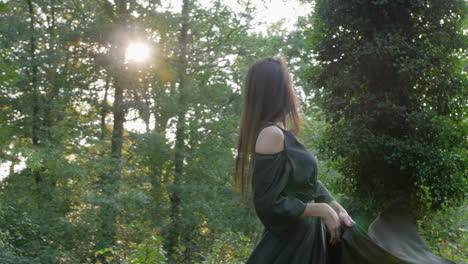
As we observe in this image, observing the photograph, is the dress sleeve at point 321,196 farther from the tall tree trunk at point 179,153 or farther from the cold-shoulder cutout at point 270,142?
the tall tree trunk at point 179,153

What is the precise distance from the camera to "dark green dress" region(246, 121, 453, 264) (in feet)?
7.11

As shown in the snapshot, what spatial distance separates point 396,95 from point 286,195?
18.9 feet

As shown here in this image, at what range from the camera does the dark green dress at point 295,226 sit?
217 cm

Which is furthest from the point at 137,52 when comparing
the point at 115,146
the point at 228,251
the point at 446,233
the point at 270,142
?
the point at 270,142

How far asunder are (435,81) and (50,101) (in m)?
11.8

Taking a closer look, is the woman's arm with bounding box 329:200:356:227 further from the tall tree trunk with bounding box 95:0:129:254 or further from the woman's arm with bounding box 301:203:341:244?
the tall tree trunk with bounding box 95:0:129:254

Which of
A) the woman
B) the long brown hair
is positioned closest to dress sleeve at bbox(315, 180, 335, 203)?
the woman

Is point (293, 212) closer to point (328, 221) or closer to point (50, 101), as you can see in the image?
point (328, 221)

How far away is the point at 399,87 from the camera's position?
7.46 metres

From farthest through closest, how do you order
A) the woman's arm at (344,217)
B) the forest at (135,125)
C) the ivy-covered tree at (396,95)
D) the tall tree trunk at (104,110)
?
the tall tree trunk at (104,110), the forest at (135,125), the ivy-covered tree at (396,95), the woman's arm at (344,217)

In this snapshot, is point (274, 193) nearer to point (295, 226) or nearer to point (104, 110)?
point (295, 226)

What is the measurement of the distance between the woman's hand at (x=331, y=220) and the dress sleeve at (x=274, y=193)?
0.11m

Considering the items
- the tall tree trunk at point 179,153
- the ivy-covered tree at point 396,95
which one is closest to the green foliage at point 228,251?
the ivy-covered tree at point 396,95

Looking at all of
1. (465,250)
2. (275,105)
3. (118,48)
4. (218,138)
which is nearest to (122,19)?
(118,48)
